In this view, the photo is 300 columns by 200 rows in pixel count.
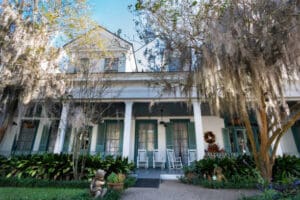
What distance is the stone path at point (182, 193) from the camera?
4062mm

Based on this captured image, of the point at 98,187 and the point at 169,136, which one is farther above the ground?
the point at 169,136

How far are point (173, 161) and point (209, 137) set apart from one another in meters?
2.35

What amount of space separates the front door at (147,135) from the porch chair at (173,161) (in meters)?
0.90

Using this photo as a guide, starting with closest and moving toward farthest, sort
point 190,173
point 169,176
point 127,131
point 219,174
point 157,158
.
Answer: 1. point 219,174
2. point 190,173
3. point 169,176
4. point 127,131
5. point 157,158

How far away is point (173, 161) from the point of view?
292 inches

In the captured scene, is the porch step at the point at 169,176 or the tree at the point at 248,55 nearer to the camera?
the tree at the point at 248,55

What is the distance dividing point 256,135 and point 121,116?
6949 millimetres

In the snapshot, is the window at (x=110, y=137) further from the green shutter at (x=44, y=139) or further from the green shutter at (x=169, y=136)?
the green shutter at (x=44, y=139)

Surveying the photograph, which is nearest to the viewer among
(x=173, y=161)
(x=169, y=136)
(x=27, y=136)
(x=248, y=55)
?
(x=248, y=55)

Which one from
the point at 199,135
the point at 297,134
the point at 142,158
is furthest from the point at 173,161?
the point at 297,134

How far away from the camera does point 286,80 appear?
12.8 ft

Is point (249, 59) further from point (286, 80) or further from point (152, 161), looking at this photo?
point (152, 161)

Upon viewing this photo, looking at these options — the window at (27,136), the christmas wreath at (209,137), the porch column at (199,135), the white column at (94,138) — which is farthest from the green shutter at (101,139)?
the christmas wreath at (209,137)

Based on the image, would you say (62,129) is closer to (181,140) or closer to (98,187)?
(98,187)
